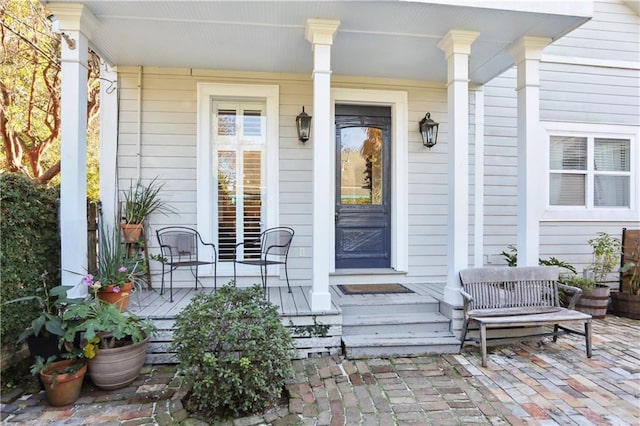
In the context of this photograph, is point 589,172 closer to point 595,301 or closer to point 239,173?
point 595,301

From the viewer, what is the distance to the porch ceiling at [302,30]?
2.97 meters

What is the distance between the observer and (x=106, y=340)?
2625 mm

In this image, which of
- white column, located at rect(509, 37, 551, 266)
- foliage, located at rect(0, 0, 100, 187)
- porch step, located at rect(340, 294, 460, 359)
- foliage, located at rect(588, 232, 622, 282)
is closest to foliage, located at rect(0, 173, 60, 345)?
porch step, located at rect(340, 294, 460, 359)

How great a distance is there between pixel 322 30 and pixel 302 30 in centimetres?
27

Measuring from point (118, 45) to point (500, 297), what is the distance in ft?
14.7

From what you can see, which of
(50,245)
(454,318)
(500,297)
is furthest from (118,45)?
(500,297)

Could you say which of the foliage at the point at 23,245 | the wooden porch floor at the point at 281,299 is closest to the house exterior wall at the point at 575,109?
the wooden porch floor at the point at 281,299

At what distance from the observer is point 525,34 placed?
3416mm

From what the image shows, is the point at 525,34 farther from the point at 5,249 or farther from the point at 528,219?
the point at 5,249

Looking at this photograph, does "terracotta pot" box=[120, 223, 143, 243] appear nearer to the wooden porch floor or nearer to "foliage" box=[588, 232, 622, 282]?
the wooden porch floor

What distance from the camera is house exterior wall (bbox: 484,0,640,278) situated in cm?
474

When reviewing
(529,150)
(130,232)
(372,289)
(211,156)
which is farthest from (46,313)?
(529,150)

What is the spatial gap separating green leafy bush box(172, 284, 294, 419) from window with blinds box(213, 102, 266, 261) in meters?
1.94

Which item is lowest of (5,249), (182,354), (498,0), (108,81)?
(182,354)
